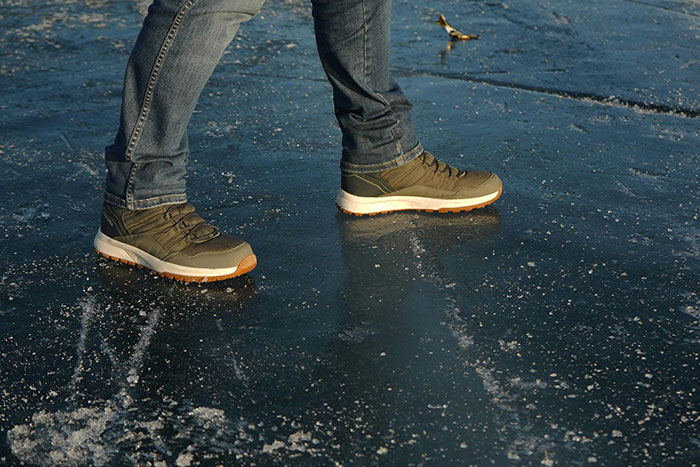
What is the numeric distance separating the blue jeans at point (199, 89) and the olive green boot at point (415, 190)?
42 mm

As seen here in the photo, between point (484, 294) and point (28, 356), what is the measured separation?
1.15 m

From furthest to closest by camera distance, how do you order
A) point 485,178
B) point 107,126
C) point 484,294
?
point 107,126 → point 485,178 → point 484,294

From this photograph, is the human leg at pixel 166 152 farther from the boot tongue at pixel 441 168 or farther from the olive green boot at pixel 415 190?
the boot tongue at pixel 441 168

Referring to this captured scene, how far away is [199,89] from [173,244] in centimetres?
44

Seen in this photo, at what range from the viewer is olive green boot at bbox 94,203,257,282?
2273 mm

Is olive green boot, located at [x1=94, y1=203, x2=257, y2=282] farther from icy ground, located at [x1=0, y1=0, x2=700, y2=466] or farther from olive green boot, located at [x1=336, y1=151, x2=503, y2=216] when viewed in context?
olive green boot, located at [x1=336, y1=151, x2=503, y2=216]

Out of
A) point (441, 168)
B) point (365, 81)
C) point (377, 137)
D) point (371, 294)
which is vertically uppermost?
point (365, 81)

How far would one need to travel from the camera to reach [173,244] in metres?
2.30

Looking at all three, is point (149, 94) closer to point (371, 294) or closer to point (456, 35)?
point (371, 294)

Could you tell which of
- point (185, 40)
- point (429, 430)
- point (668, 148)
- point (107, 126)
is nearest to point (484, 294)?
point (429, 430)

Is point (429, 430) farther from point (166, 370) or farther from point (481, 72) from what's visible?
point (481, 72)

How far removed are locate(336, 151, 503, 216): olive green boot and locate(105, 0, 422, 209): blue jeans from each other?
0.04 m

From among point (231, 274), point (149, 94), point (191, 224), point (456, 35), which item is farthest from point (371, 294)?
point (456, 35)

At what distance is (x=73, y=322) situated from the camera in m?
2.09
